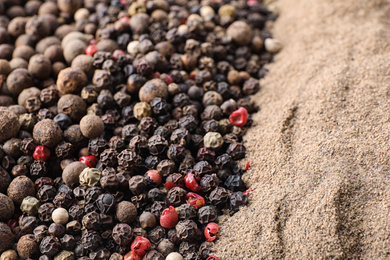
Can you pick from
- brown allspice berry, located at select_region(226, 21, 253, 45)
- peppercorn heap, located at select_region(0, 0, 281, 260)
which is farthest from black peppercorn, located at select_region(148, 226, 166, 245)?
brown allspice berry, located at select_region(226, 21, 253, 45)

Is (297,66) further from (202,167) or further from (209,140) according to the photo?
(202,167)

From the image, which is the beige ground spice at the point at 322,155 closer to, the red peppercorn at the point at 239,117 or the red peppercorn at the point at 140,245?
the red peppercorn at the point at 239,117

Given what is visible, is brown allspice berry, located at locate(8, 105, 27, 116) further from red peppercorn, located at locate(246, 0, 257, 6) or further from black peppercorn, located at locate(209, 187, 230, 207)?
red peppercorn, located at locate(246, 0, 257, 6)

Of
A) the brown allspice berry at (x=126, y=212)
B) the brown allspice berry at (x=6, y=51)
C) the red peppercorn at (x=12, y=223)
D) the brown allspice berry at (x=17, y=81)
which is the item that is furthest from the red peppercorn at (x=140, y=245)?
the brown allspice berry at (x=6, y=51)

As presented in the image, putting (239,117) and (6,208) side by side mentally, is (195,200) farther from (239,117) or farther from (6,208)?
(6,208)

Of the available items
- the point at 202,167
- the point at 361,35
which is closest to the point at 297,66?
the point at 361,35

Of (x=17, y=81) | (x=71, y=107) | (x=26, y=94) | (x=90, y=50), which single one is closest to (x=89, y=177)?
(x=71, y=107)
